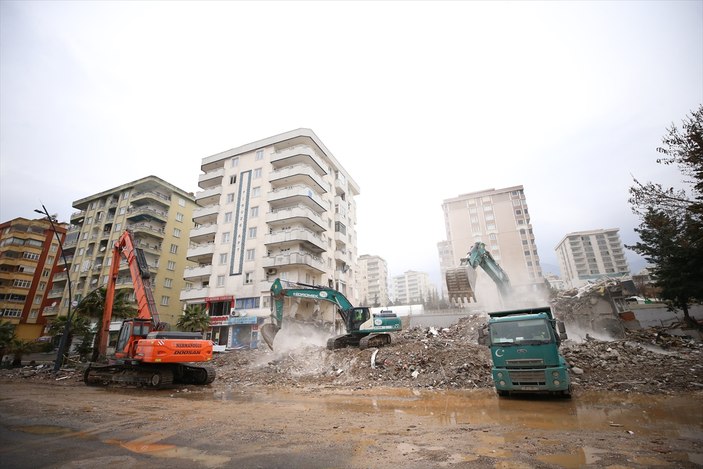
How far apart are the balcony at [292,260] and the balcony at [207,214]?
10.6 m

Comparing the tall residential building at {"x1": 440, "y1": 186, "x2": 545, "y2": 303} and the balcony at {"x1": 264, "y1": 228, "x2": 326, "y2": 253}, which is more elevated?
the tall residential building at {"x1": 440, "y1": 186, "x2": 545, "y2": 303}

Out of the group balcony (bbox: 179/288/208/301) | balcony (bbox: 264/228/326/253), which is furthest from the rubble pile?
balcony (bbox: 179/288/208/301)

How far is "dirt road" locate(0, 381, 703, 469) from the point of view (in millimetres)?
4875

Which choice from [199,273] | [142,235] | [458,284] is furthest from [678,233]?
[142,235]

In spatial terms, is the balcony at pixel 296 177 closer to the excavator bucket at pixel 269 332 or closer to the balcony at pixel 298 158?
the balcony at pixel 298 158

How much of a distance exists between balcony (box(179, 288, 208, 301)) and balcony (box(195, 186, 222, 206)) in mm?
11210

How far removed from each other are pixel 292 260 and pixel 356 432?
2544 centimetres

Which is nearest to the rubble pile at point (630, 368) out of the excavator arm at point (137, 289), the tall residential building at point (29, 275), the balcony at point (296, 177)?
the excavator arm at point (137, 289)

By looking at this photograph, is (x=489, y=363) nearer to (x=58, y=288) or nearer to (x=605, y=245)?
(x=58, y=288)

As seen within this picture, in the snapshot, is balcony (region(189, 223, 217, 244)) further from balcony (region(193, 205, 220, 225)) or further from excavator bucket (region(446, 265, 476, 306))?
excavator bucket (region(446, 265, 476, 306))

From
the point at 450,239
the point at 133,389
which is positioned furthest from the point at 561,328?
the point at 450,239

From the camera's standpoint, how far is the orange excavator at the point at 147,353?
12375 millimetres

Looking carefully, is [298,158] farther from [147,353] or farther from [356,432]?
[356,432]

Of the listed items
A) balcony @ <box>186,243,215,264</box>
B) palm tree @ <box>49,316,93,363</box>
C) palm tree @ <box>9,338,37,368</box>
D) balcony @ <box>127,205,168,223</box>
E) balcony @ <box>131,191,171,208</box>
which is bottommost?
palm tree @ <box>9,338,37,368</box>
